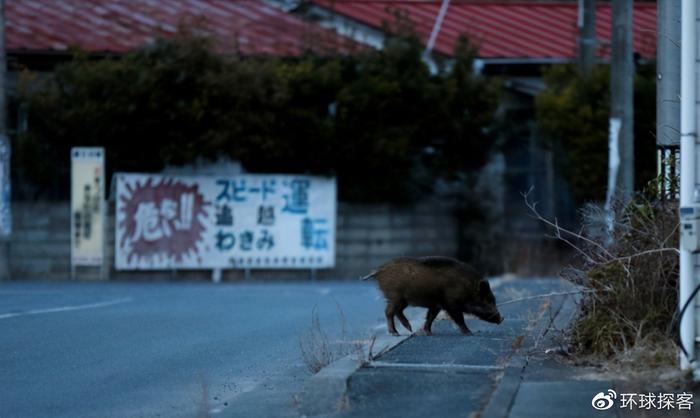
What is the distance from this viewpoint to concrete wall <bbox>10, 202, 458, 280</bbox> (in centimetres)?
2308

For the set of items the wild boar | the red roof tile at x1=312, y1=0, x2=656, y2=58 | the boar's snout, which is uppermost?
the red roof tile at x1=312, y1=0, x2=656, y2=58

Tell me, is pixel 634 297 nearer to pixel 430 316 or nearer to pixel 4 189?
pixel 430 316

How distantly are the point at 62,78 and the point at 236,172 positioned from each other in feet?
12.8

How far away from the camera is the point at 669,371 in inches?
296

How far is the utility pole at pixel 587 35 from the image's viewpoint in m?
23.2

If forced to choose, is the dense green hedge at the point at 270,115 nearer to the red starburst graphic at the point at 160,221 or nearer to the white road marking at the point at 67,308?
the red starburst graphic at the point at 160,221

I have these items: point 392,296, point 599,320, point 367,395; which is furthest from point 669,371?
point 392,296

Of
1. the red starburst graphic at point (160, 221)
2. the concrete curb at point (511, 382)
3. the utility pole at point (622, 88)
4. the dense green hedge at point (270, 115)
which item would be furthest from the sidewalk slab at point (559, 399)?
the red starburst graphic at point (160, 221)

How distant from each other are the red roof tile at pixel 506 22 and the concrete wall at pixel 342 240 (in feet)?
14.4

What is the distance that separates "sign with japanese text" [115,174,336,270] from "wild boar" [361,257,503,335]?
41.2ft

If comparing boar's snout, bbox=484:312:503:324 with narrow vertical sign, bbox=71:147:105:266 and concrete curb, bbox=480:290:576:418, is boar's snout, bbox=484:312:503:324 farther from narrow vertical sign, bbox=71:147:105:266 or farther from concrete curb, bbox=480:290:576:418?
narrow vertical sign, bbox=71:147:105:266

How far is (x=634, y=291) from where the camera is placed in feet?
27.4

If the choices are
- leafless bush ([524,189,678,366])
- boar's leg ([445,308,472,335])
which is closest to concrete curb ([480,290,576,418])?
leafless bush ([524,189,678,366])

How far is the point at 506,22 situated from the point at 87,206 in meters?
13.0
